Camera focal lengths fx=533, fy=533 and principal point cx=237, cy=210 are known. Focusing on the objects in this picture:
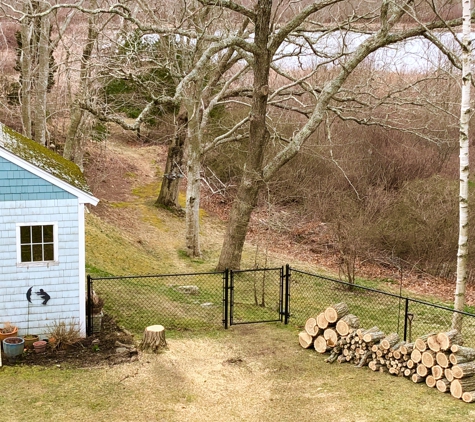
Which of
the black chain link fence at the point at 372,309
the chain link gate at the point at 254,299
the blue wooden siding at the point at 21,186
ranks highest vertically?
the blue wooden siding at the point at 21,186

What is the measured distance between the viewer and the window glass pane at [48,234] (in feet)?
32.9

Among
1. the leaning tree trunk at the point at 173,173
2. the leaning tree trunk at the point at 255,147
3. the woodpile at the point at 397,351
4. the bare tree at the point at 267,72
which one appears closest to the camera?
the woodpile at the point at 397,351

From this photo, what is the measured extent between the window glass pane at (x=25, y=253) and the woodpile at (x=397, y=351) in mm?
5476

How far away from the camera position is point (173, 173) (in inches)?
965

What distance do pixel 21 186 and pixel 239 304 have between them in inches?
258

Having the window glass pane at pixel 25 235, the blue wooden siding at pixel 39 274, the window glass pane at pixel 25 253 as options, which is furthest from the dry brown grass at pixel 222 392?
the window glass pane at pixel 25 235

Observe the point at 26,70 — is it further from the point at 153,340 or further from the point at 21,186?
the point at 153,340

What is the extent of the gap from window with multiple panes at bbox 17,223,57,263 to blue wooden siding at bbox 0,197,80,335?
11cm

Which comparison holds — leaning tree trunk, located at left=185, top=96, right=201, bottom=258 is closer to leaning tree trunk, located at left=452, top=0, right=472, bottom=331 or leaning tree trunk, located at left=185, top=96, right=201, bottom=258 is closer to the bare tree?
the bare tree

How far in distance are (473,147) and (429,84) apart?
13.3ft

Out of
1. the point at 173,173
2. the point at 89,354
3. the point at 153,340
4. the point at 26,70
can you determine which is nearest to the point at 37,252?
the point at 89,354

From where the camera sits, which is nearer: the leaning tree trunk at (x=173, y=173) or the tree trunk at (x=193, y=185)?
the tree trunk at (x=193, y=185)

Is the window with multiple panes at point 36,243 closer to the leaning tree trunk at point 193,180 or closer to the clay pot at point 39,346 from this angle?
the clay pot at point 39,346

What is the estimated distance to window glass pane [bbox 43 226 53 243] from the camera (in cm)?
1002
